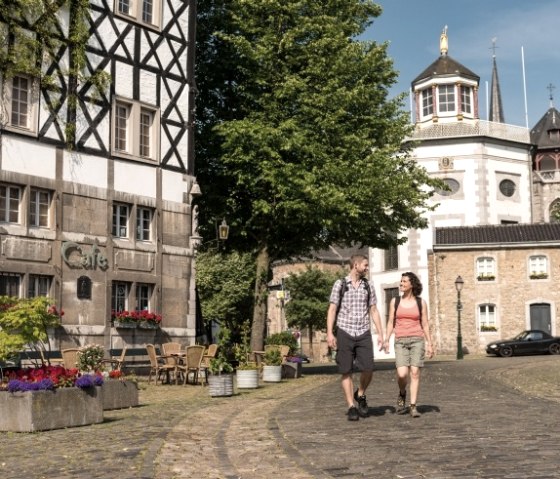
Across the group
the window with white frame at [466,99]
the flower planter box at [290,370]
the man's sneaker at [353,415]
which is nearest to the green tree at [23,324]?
the man's sneaker at [353,415]

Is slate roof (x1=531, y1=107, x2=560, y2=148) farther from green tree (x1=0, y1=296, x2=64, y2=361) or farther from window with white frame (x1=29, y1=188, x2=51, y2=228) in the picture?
green tree (x1=0, y1=296, x2=64, y2=361)

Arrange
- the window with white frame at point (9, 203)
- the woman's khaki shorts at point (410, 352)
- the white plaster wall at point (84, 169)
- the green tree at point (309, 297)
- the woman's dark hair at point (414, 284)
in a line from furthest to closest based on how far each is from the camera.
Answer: the green tree at point (309, 297) → the white plaster wall at point (84, 169) → the window with white frame at point (9, 203) → the woman's dark hair at point (414, 284) → the woman's khaki shorts at point (410, 352)

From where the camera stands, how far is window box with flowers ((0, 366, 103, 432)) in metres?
10.1

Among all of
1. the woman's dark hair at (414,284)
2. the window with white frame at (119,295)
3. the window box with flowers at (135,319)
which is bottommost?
the window box with flowers at (135,319)

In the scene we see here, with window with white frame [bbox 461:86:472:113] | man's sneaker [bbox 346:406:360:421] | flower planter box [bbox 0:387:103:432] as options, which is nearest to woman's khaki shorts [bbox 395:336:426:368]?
man's sneaker [bbox 346:406:360:421]

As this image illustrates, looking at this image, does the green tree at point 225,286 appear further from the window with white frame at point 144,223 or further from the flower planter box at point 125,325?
the flower planter box at point 125,325

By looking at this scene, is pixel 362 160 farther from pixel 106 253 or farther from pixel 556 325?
pixel 556 325

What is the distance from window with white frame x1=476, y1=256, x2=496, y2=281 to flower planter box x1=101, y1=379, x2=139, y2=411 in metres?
33.8

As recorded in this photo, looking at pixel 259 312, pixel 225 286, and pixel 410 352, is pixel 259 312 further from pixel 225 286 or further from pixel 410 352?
pixel 225 286

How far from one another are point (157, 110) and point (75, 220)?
169 inches

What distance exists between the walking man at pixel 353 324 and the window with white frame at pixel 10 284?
10.7 metres

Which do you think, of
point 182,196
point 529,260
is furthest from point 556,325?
point 182,196

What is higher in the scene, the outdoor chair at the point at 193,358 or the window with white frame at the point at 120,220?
the window with white frame at the point at 120,220

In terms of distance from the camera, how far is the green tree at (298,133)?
2317 cm
